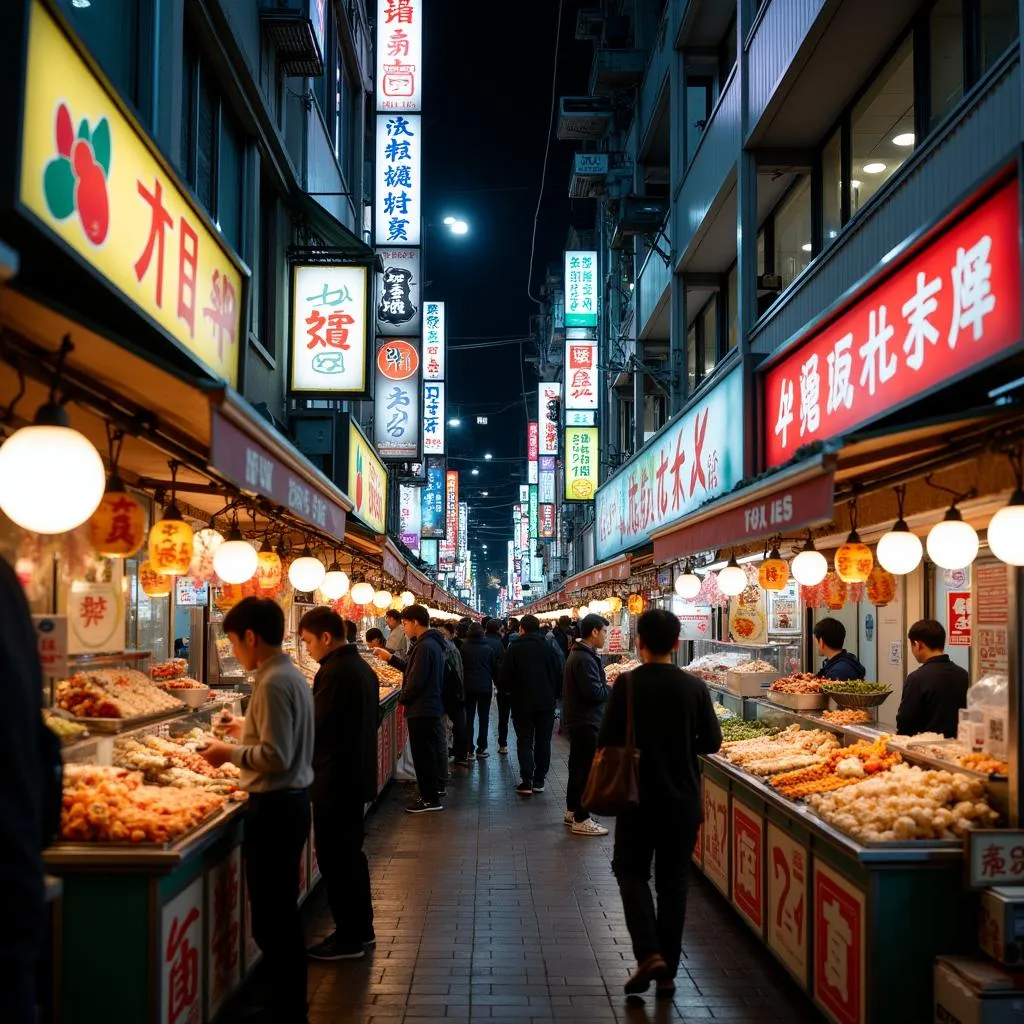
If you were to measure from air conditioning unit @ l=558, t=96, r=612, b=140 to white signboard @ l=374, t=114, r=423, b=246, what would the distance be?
32.5 feet

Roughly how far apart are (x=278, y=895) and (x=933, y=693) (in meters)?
5.62

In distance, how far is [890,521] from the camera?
849 centimetres

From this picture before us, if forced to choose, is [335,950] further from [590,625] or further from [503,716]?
[503,716]

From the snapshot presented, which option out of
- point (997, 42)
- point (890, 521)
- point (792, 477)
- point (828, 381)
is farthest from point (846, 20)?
point (792, 477)

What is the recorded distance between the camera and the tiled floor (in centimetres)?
636

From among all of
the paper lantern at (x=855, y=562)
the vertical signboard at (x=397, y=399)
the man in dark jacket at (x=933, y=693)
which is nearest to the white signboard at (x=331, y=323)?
the vertical signboard at (x=397, y=399)

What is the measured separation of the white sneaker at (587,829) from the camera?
37.6 ft

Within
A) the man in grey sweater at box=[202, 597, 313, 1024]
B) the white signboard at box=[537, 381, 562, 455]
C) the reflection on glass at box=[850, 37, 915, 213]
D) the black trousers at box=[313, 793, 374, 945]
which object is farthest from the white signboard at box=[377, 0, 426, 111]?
the white signboard at box=[537, 381, 562, 455]

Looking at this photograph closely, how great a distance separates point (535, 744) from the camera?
1431 cm

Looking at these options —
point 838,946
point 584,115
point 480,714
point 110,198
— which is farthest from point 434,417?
point 838,946

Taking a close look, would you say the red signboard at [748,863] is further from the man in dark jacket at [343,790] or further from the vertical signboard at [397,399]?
the vertical signboard at [397,399]

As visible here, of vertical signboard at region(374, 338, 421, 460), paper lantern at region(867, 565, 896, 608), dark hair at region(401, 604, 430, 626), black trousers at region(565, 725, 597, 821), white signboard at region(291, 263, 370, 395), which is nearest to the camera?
paper lantern at region(867, 565, 896, 608)

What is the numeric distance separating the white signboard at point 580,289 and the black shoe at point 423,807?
16.1 m

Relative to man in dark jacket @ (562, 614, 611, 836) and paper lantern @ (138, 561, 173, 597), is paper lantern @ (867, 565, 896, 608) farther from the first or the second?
paper lantern @ (138, 561, 173, 597)
